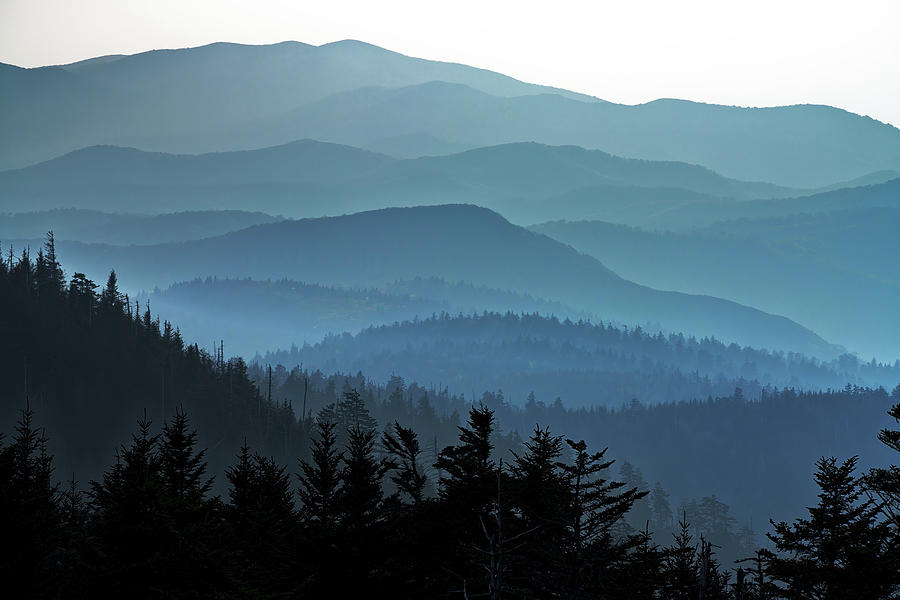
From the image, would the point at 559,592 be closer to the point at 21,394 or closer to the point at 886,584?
the point at 886,584

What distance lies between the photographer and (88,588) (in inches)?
975

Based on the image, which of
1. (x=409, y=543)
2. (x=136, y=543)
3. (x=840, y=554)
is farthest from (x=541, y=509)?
(x=136, y=543)

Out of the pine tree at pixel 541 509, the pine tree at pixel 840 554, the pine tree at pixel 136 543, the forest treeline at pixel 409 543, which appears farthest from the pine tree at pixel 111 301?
the pine tree at pixel 136 543

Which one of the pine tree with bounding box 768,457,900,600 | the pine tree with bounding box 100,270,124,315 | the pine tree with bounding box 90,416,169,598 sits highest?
the pine tree with bounding box 100,270,124,315

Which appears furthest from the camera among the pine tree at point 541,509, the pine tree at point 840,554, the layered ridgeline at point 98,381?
the layered ridgeline at point 98,381

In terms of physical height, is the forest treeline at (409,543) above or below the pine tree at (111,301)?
below

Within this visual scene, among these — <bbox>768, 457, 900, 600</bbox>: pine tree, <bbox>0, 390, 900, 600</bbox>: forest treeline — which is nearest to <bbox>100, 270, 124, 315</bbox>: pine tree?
<bbox>0, 390, 900, 600</bbox>: forest treeline

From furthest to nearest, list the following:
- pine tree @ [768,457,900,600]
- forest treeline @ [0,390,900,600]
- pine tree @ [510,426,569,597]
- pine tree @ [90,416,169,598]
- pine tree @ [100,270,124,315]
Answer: pine tree @ [100,270,124,315], pine tree @ [510,426,569,597], pine tree @ [768,457,900,600], forest treeline @ [0,390,900,600], pine tree @ [90,416,169,598]

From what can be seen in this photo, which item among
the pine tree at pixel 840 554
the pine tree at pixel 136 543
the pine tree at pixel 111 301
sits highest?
the pine tree at pixel 111 301

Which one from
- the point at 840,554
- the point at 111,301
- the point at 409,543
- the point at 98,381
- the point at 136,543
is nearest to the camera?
the point at 136,543

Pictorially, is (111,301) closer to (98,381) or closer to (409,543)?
(98,381)

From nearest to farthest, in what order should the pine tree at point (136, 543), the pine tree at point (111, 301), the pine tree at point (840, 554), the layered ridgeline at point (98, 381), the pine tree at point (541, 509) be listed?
the pine tree at point (136, 543)
the pine tree at point (840, 554)
the pine tree at point (541, 509)
the layered ridgeline at point (98, 381)
the pine tree at point (111, 301)

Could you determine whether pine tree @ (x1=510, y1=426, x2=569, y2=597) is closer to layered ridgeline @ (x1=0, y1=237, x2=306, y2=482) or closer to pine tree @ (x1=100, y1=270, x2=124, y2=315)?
layered ridgeline @ (x1=0, y1=237, x2=306, y2=482)

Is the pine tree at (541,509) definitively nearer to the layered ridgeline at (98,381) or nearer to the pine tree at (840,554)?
the pine tree at (840,554)
